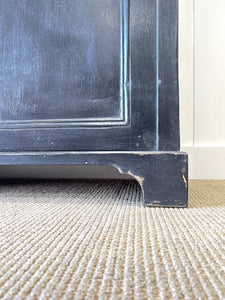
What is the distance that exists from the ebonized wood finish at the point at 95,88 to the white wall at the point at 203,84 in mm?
563

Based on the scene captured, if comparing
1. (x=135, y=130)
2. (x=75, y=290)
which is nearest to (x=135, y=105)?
(x=135, y=130)

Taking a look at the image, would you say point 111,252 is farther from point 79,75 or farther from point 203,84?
point 203,84

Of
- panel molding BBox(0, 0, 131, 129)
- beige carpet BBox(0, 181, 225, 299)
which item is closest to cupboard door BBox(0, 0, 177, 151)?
panel molding BBox(0, 0, 131, 129)

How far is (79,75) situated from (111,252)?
1.49 feet

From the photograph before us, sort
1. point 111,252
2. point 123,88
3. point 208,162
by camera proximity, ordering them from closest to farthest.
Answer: point 111,252, point 123,88, point 208,162

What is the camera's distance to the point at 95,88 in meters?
0.65

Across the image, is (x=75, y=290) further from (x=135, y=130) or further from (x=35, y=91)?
(x=35, y=91)

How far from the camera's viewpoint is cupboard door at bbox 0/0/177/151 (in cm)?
63

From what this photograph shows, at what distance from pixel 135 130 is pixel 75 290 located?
0.44 meters

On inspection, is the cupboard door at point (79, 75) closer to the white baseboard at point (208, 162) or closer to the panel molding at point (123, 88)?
the panel molding at point (123, 88)

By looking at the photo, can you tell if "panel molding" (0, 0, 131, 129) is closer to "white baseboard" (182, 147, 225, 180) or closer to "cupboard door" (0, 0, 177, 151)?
"cupboard door" (0, 0, 177, 151)

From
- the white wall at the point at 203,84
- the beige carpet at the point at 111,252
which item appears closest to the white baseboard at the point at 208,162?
the white wall at the point at 203,84

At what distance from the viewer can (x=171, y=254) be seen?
318 millimetres

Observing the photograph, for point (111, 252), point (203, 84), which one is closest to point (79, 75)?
point (111, 252)
